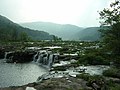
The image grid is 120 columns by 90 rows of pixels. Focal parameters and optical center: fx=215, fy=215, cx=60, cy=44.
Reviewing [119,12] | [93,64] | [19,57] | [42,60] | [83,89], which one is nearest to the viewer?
[83,89]

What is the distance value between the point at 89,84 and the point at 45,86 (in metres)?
4.41

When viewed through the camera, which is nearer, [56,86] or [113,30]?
[56,86]

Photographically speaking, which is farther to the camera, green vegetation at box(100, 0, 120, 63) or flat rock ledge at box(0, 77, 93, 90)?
green vegetation at box(100, 0, 120, 63)

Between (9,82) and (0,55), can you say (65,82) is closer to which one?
(9,82)

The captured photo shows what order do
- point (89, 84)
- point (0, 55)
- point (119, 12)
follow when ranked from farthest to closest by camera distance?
point (0, 55) < point (119, 12) < point (89, 84)

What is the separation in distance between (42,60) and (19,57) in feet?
38.5

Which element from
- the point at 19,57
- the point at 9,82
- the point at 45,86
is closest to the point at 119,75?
the point at 45,86

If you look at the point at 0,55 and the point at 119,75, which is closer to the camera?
the point at 119,75

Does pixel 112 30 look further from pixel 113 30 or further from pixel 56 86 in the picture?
pixel 56 86

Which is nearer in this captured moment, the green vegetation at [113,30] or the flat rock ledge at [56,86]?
the flat rock ledge at [56,86]

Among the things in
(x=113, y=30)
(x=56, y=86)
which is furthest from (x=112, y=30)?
(x=56, y=86)

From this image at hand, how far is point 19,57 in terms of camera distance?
70125 mm

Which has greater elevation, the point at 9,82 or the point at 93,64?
the point at 93,64

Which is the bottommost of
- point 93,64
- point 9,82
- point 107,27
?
point 9,82
